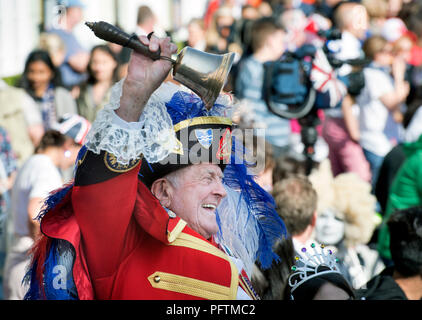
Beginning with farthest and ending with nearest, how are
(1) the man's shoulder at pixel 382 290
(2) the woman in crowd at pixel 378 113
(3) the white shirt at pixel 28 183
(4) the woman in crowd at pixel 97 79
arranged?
(2) the woman in crowd at pixel 378 113, (4) the woman in crowd at pixel 97 79, (3) the white shirt at pixel 28 183, (1) the man's shoulder at pixel 382 290

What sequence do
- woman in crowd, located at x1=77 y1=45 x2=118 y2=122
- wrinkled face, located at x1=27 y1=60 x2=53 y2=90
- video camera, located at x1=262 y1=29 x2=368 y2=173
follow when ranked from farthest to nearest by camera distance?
woman in crowd, located at x1=77 y1=45 x2=118 y2=122
wrinkled face, located at x1=27 y1=60 x2=53 y2=90
video camera, located at x1=262 y1=29 x2=368 y2=173

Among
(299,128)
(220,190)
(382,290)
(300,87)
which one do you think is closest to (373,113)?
(299,128)

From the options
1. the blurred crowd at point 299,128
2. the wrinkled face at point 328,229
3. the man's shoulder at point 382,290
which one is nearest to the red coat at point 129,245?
the blurred crowd at point 299,128

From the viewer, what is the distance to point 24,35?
9359 millimetres

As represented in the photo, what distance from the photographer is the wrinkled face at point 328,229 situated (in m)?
4.77

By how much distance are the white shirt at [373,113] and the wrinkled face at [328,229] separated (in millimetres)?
2301

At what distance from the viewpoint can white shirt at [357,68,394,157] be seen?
6.97 meters

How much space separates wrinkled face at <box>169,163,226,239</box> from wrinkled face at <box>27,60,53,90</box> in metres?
3.99

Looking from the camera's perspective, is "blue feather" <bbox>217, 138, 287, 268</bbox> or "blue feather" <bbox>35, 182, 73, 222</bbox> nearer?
"blue feather" <bbox>35, 182, 73, 222</bbox>

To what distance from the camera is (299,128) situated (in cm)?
675

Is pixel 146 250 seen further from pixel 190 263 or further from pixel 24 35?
pixel 24 35

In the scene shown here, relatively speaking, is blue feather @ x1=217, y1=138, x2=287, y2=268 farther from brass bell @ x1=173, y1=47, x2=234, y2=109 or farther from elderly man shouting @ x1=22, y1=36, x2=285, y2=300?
brass bell @ x1=173, y1=47, x2=234, y2=109

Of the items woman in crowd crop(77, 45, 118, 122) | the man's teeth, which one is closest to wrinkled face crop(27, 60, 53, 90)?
woman in crowd crop(77, 45, 118, 122)

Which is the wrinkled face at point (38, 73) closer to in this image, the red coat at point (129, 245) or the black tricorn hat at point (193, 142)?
the black tricorn hat at point (193, 142)
